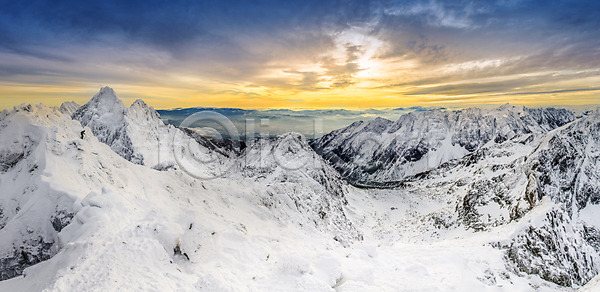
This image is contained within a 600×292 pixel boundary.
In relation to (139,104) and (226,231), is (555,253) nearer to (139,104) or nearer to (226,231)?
(226,231)

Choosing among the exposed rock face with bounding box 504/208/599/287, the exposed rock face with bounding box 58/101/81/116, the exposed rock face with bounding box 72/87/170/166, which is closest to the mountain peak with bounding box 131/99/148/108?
the exposed rock face with bounding box 72/87/170/166

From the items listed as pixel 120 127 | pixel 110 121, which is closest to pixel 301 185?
pixel 120 127

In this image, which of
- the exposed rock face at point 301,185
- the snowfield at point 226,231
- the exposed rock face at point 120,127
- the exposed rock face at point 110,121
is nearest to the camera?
the snowfield at point 226,231

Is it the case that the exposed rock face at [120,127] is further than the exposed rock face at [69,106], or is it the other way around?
the exposed rock face at [69,106]

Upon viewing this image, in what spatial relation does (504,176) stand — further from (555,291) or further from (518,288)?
(518,288)

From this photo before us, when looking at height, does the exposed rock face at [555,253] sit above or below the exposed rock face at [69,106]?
below

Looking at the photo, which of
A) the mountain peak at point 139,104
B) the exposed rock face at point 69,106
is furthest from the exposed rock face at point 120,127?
the exposed rock face at point 69,106

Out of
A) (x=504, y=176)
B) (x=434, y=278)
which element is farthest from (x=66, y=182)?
(x=504, y=176)

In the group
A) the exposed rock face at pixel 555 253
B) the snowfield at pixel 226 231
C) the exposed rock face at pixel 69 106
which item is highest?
the exposed rock face at pixel 69 106

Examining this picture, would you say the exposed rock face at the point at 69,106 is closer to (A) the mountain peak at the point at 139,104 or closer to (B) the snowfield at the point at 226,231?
(A) the mountain peak at the point at 139,104
